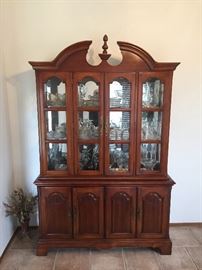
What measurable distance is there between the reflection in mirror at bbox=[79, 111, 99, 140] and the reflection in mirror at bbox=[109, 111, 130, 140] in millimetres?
143

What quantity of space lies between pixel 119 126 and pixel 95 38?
37.8 inches

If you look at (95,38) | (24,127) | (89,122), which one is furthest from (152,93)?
(24,127)

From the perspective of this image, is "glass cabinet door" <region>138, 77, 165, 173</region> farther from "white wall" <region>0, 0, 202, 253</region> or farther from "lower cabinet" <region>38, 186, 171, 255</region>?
"white wall" <region>0, 0, 202, 253</region>

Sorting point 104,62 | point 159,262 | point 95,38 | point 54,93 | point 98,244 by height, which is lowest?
point 159,262

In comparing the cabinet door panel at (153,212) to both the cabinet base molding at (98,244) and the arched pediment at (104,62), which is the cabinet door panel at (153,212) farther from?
the arched pediment at (104,62)

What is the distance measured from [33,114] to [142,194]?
55.6 inches

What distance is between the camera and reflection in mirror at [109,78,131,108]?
2.25 meters

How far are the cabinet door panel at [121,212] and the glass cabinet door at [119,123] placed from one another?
0.19 metres

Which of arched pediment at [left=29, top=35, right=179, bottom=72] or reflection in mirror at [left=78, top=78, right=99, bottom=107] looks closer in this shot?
arched pediment at [left=29, top=35, right=179, bottom=72]

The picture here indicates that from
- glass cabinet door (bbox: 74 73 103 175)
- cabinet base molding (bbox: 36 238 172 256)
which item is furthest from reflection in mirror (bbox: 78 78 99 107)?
cabinet base molding (bbox: 36 238 172 256)

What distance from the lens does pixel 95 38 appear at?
2.53 meters

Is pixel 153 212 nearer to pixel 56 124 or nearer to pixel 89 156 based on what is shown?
pixel 89 156

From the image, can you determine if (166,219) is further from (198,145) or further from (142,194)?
(198,145)

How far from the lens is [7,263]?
229 cm
